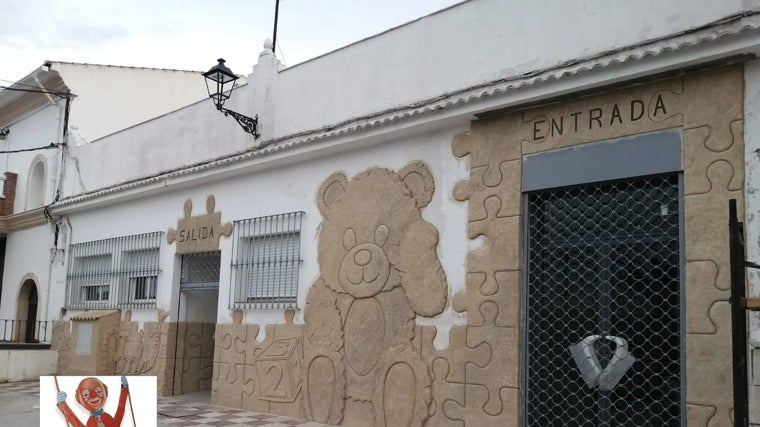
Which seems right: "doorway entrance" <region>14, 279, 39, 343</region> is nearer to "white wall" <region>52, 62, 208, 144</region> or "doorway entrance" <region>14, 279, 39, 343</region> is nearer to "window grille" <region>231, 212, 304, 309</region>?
"white wall" <region>52, 62, 208, 144</region>

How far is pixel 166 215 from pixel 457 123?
5.92 meters

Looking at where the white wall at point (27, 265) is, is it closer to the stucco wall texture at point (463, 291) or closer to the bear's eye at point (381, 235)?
the stucco wall texture at point (463, 291)

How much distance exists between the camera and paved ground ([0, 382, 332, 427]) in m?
8.23

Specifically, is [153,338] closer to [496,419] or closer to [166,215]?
[166,215]

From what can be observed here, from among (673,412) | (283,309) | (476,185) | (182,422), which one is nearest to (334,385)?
(283,309)

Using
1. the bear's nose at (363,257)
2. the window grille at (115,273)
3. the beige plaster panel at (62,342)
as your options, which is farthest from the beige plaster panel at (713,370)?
the beige plaster panel at (62,342)

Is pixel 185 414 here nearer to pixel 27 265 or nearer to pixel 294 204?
pixel 294 204

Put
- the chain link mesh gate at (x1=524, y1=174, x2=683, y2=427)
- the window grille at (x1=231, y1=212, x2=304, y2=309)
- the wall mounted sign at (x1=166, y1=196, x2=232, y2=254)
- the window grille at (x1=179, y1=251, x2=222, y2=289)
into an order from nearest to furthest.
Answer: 1. the chain link mesh gate at (x1=524, y1=174, x2=683, y2=427)
2. the window grille at (x1=231, y1=212, x2=304, y2=309)
3. the wall mounted sign at (x1=166, y1=196, x2=232, y2=254)
4. the window grille at (x1=179, y1=251, x2=222, y2=289)

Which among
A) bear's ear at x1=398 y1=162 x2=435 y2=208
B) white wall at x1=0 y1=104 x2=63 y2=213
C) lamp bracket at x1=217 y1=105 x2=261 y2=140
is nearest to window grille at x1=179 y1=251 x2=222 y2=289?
lamp bracket at x1=217 y1=105 x2=261 y2=140

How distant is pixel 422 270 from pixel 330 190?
183cm

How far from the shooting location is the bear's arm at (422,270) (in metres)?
7.00

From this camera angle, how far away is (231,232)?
9.86 m

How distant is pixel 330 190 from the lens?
845 centimetres

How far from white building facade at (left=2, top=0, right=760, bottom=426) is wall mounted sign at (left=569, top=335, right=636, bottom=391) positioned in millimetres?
15
